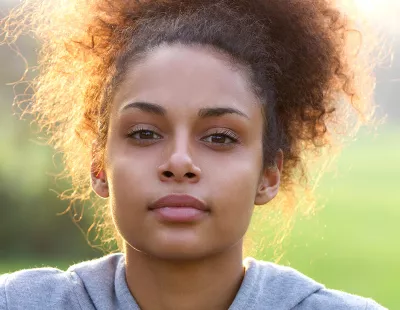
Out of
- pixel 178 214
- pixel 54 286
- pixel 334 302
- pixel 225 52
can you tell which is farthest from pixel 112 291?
pixel 225 52

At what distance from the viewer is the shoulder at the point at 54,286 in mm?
3102

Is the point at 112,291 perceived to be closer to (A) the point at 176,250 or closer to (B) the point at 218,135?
(A) the point at 176,250

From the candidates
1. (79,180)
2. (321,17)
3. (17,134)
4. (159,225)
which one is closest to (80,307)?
(159,225)

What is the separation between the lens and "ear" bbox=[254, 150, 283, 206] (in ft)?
10.7

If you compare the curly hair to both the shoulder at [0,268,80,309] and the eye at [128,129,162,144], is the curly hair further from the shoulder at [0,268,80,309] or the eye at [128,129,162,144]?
the shoulder at [0,268,80,309]

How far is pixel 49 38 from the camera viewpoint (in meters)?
3.66

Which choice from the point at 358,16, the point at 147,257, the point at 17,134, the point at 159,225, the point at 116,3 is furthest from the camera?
the point at 17,134

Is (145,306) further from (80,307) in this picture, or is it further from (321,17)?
(321,17)

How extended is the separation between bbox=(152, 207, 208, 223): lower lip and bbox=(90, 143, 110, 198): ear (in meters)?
0.45

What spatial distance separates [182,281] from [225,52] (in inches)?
30.4

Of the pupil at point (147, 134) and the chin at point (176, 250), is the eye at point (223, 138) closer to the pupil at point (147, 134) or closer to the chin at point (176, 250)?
the pupil at point (147, 134)

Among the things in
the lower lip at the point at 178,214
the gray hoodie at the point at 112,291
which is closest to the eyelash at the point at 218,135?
the lower lip at the point at 178,214

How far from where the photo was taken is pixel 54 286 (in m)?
3.18

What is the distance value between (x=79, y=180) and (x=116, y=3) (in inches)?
30.8
